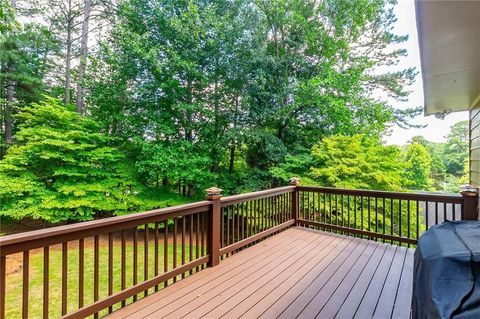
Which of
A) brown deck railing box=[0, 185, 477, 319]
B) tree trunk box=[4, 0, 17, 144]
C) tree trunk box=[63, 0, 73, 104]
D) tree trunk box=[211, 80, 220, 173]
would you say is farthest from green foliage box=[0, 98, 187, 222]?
tree trunk box=[63, 0, 73, 104]

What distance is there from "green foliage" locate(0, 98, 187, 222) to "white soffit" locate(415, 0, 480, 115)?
7.44 meters

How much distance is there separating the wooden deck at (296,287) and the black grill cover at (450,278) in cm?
96

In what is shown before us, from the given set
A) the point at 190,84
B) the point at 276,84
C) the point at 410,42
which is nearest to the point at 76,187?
the point at 190,84

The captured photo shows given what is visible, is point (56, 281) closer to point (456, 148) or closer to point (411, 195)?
point (411, 195)

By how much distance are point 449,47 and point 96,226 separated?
3380mm

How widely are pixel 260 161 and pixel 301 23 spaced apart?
507 centimetres

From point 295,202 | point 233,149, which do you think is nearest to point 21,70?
point 233,149

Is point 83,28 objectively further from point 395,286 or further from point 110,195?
point 395,286

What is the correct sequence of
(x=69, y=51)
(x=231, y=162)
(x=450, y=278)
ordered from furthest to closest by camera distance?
(x=69, y=51)
(x=231, y=162)
(x=450, y=278)

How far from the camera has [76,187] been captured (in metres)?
7.12

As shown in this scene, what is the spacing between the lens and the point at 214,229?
10.2 ft

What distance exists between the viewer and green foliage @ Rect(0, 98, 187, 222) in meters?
6.82

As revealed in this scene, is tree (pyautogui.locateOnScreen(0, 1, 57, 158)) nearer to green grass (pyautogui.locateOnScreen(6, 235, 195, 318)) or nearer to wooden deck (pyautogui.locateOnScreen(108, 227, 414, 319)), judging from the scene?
green grass (pyautogui.locateOnScreen(6, 235, 195, 318))

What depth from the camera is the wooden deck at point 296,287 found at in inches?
83.6
